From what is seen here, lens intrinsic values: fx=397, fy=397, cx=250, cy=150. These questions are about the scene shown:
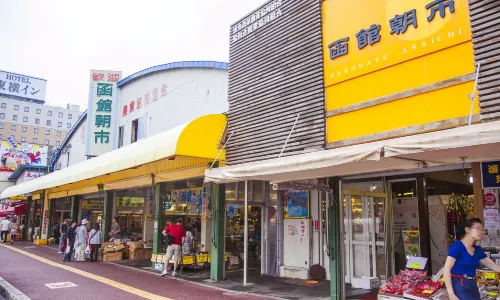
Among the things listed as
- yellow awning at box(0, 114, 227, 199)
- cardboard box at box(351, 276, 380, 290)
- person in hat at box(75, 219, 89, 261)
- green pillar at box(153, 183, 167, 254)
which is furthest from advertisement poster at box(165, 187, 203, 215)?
cardboard box at box(351, 276, 380, 290)

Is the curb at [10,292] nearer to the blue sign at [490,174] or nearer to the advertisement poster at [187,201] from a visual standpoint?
the advertisement poster at [187,201]

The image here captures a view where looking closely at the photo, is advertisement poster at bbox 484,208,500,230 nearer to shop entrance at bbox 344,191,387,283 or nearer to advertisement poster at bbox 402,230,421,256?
shop entrance at bbox 344,191,387,283

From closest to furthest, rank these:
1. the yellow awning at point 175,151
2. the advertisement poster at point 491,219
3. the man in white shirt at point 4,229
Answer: the advertisement poster at point 491,219
the yellow awning at point 175,151
the man in white shirt at point 4,229

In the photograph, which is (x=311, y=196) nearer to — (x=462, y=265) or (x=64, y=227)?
(x=462, y=265)

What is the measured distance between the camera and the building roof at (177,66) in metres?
16.2

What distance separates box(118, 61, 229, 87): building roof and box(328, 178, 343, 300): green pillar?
9.27 metres

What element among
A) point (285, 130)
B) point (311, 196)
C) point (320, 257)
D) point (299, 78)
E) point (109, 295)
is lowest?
point (109, 295)

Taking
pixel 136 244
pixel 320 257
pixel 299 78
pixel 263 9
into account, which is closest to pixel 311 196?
pixel 320 257

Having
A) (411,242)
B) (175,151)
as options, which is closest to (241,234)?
(175,151)

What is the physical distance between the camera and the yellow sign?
21.8 ft

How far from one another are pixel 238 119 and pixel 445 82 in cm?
561

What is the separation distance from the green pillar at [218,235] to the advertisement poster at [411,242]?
15.7 ft

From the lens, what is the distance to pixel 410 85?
7094 millimetres

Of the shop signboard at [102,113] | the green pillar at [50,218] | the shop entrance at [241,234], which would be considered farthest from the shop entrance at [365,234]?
the green pillar at [50,218]
